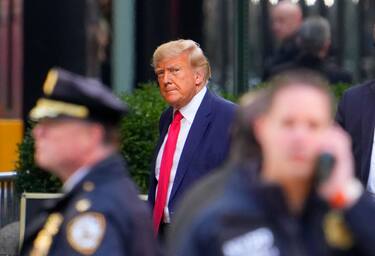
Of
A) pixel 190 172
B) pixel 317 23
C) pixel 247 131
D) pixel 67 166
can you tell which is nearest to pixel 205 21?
pixel 317 23

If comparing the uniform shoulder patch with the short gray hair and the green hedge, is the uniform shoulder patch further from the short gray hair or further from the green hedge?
the short gray hair

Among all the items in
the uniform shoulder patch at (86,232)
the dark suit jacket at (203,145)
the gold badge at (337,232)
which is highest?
the gold badge at (337,232)

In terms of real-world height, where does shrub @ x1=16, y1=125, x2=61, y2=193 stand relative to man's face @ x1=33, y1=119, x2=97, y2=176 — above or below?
below

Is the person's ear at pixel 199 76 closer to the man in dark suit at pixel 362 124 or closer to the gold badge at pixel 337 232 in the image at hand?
the man in dark suit at pixel 362 124

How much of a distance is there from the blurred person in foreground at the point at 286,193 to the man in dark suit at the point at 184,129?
12.0 ft

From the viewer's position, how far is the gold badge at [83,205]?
4.49m

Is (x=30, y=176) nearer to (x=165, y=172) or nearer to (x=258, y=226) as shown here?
(x=165, y=172)

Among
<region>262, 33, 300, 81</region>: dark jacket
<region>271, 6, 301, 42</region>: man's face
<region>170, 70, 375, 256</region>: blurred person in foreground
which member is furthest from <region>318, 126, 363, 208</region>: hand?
<region>271, 6, 301, 42</region>: man's face

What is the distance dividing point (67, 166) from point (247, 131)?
103cm

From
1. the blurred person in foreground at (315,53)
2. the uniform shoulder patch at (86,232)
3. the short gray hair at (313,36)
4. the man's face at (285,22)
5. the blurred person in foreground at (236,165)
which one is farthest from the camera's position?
the man's face at (285,22)

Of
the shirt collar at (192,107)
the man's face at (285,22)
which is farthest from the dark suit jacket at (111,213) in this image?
the man's face at (285,22)

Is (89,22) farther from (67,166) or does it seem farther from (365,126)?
(67,166)

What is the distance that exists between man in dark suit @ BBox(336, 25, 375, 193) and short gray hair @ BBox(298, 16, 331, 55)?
8.32 ft

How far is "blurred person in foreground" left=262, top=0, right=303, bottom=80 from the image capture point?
10695 millimetres
